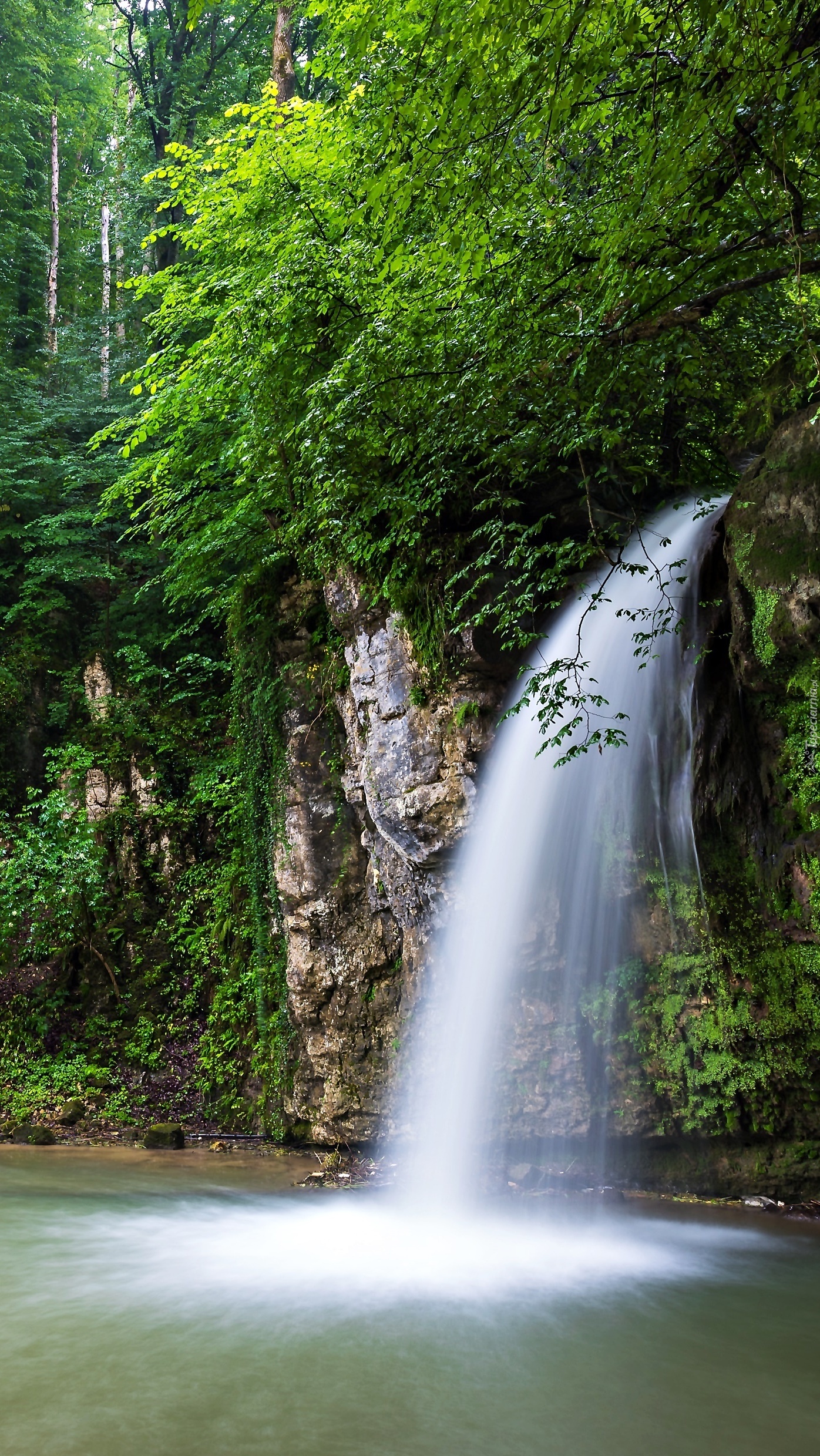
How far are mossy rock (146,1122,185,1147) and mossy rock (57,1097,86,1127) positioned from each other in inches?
33.4

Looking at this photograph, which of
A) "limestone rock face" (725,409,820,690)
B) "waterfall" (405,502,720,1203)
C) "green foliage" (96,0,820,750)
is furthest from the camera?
"waterfall" (405,502,720,1203)

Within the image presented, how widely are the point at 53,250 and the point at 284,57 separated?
355 inches

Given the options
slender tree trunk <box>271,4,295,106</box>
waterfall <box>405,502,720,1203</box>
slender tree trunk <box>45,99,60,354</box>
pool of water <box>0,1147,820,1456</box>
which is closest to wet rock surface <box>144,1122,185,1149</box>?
pool of water <box>0,1147,820,1456</box>

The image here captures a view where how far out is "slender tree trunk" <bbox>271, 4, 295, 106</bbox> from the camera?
10.2m

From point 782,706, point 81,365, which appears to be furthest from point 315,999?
point 81,365

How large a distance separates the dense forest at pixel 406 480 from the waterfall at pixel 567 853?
0.70 ft

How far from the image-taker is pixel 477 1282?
4.57 meters

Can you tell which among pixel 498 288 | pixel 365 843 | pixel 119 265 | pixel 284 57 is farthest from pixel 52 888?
pixel 119 265

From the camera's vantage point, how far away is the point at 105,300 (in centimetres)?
1803

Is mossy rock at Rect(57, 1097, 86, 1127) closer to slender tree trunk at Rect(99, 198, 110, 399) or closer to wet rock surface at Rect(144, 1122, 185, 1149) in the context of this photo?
wet rock surface at Rect(144, 1122, 185, 1149)

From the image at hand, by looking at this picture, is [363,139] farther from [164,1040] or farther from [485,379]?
[164,1040]

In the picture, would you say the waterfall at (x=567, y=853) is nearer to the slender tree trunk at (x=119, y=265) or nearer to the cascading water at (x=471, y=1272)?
the cascading water at (x=471, y=1272)

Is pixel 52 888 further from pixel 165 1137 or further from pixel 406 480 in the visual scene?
pixel 406 480

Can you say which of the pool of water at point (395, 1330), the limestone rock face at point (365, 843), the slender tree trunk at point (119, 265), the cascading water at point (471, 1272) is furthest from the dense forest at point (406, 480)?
the slender tree trunk at point (119, 265)
